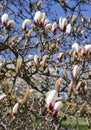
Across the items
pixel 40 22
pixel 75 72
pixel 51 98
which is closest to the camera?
pixel 51 98

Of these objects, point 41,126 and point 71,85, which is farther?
point 41,126

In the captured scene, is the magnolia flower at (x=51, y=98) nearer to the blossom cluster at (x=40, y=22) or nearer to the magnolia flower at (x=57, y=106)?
the magnolia flower at (x=57, y=106)

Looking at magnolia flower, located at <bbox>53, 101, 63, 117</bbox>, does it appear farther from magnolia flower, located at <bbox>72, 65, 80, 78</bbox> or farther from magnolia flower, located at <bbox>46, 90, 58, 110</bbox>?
magnolia flower, located at <bbox>72, 65, 80, 78</bbox>

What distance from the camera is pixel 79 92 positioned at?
2537 millimetres

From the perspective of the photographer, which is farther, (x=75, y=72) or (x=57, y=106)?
(x=75, y=72)

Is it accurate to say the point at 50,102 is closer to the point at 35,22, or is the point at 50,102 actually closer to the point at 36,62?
the point at 36,62

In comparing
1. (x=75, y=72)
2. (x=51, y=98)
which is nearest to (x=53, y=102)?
(x=51, y=98)

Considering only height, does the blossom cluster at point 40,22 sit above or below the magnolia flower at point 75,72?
above

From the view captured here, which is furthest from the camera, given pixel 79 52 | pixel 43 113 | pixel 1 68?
pixel 79 52

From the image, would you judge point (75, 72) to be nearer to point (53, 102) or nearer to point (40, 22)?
point (53, 102)

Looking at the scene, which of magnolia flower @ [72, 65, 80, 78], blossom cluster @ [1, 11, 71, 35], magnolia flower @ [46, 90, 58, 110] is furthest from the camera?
blossom cluster @ [1, 11, 71, 35]

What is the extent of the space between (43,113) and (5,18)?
957 millimetres

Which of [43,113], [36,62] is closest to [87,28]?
[36,62]

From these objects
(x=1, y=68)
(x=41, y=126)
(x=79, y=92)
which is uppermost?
(x=1, y=68)
